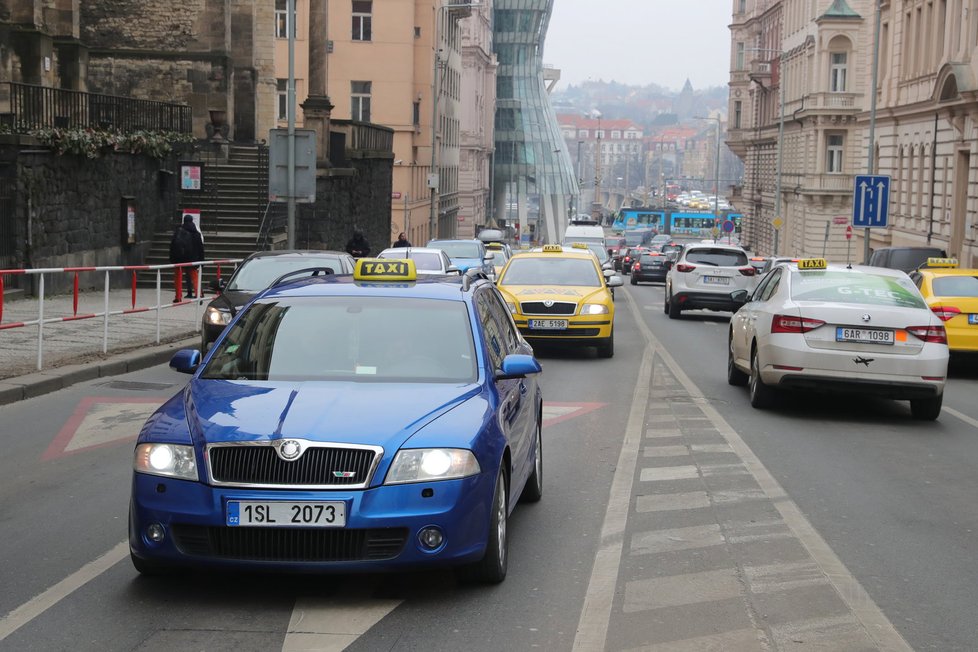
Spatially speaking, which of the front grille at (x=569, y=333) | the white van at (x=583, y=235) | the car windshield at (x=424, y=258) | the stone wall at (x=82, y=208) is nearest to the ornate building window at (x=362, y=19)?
the white van at (x=583, y=235)

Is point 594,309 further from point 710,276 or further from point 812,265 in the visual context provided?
point 710,276

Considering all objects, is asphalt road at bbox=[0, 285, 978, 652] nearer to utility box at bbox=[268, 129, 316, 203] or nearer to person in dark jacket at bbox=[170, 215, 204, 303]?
person in dark jacket at bbox=[170, 215, 204, 303]

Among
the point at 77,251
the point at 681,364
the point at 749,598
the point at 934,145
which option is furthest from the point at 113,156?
the point at 934,145

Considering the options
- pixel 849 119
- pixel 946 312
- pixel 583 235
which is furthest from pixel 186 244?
pixel 849 119

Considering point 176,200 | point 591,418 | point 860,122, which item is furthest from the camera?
point 860,122

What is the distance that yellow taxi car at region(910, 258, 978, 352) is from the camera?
1992 centimetres

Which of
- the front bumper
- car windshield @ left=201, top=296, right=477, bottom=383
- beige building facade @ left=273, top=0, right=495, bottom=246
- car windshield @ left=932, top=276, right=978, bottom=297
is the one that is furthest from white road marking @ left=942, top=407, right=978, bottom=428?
beige building facade @ left=273, top=0, right=495, bottom=246

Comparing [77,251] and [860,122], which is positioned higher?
[860,122]

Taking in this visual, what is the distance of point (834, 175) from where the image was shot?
7619 cm

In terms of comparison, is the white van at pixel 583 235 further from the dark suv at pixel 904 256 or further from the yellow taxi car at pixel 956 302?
the yellow taxi car at pixel 956 302

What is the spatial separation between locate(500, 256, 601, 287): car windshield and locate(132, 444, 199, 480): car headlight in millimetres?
14901

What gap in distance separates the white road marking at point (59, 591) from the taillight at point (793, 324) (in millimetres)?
7738

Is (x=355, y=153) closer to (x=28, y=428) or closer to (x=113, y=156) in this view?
(x=113, y=156)

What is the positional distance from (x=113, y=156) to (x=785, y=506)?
956 inches
